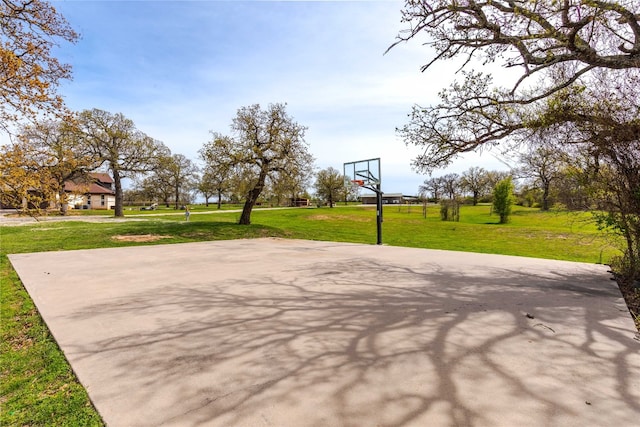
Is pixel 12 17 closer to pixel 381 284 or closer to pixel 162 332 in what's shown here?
pixel 162 332

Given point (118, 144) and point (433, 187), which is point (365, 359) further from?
point (433, 187)

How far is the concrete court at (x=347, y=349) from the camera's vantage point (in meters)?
2.18

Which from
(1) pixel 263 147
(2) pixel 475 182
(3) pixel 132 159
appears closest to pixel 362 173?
(1) pixel 263 147

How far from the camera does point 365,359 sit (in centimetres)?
288

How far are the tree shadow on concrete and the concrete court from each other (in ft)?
0.05

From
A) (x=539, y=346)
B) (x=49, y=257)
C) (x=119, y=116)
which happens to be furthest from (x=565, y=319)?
(x=119, y=116)

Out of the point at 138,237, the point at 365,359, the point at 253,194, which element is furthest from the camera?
the point at 253,194

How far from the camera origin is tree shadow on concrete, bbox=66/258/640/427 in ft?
7.09

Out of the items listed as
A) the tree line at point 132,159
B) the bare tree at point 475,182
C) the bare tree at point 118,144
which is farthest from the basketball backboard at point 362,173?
the bare tree at point 475,182

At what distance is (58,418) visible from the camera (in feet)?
7.02

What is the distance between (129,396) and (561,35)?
681 centimetres

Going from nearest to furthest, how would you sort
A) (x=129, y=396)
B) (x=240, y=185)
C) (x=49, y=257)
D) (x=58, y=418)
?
(x=58, y=418) < (x=129, y=396) < (x=49, y=257) < (x=240, y=185)

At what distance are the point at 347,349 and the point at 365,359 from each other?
0.84ft

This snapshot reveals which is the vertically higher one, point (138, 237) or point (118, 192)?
point (118, 192)
